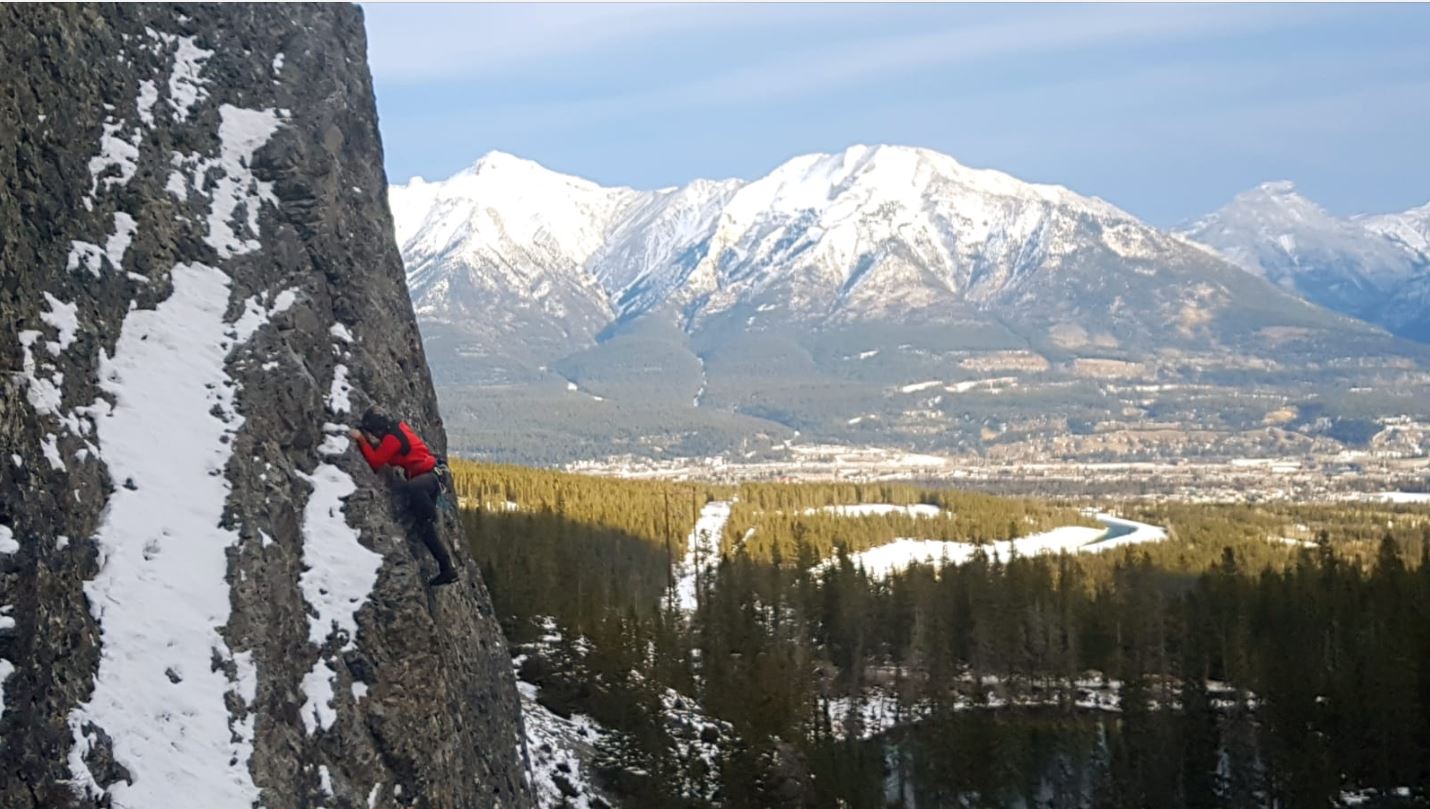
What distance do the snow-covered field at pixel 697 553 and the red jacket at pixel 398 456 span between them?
84360mm

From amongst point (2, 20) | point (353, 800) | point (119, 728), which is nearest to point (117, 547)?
point (119, 728)

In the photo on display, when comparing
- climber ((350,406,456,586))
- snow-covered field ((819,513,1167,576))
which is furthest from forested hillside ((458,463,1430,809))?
climber ((350,406,456,586))

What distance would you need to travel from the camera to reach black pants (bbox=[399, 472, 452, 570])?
1123 inches

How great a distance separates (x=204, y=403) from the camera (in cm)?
2686

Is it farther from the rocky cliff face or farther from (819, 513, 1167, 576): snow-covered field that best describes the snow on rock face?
(819, 513, 1167, 576): snow-covered field

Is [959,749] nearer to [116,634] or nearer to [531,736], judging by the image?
[531,736]

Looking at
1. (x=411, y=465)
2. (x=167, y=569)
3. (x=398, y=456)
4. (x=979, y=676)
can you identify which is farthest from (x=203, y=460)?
(x=979, y=676)

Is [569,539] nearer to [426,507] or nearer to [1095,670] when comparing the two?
[1095,670]

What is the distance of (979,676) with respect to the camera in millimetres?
95375

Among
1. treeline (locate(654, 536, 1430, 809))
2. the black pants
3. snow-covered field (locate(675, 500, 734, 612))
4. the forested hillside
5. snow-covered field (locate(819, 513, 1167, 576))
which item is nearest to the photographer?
the black pants

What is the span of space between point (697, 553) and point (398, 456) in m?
124

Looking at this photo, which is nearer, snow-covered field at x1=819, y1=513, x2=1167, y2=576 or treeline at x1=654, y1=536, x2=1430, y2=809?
treeline at x1=654, y1=536, x2=1430, y2=809

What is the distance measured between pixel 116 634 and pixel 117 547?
5.32 feet

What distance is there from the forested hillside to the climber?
33.2 m
